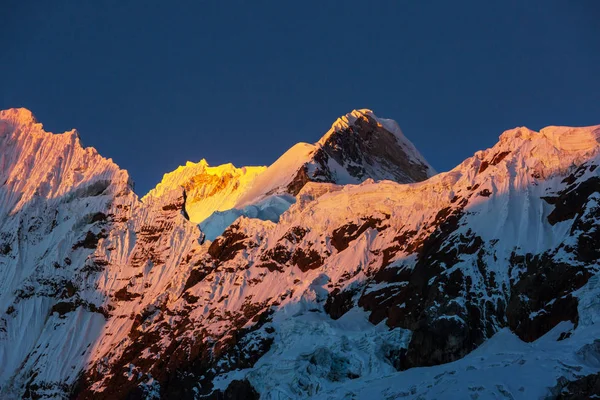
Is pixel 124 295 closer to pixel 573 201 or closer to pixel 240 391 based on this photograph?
pixel 240 391

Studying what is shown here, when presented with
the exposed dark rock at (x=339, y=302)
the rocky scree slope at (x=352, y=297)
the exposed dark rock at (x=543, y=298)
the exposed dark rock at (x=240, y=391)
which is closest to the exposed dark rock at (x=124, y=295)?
the rocky scree slope at (x=352, y=297)

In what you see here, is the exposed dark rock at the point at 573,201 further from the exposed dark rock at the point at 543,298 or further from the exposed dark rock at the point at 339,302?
the exposed dark rock at the point at 339,302

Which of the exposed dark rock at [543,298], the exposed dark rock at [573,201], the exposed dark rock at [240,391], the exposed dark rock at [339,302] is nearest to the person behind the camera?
the exposed dark rock at [543,298]

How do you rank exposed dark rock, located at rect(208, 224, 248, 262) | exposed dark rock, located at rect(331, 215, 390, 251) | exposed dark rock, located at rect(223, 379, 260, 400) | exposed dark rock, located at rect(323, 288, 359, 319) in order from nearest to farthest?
exposed dark rock, located at rect(223, 379, 260, 400) < exposed dark rock, located at rect(323, 288, 359, 319) < exposed dark rock, located at rect(331, 215, 390, 251) < exposed dark rock, located at rect(208, 224, 248, 262)

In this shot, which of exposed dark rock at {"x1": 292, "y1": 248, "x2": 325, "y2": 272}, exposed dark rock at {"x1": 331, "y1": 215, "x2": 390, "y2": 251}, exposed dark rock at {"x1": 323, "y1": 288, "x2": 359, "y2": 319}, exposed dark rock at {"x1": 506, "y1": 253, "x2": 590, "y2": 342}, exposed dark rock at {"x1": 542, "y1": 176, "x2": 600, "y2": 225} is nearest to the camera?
exposed dark rock at {"x1": 506, "y1": 253, "x2": 590, "y2": 342}

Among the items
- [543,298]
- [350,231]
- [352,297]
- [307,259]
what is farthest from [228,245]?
[543,298]

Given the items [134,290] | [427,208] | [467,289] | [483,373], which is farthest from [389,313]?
[134,290]

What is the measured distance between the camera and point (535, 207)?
436 feet

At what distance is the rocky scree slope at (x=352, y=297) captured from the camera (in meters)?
111

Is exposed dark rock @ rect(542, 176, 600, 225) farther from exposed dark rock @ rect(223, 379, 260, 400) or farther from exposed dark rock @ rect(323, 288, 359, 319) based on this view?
exposed dark rock @ rect(223, 379, 260, 400)

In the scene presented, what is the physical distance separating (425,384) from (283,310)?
155 ft

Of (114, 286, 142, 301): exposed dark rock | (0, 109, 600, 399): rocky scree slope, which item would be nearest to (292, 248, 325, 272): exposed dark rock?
(0, 109, 600, 399): rocky scree slope

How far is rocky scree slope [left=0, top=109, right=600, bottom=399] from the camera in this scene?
363 ft

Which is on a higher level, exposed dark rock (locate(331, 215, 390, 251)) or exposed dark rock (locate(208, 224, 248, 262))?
exposed dark rock (locate(208, 224, 248, 262))
